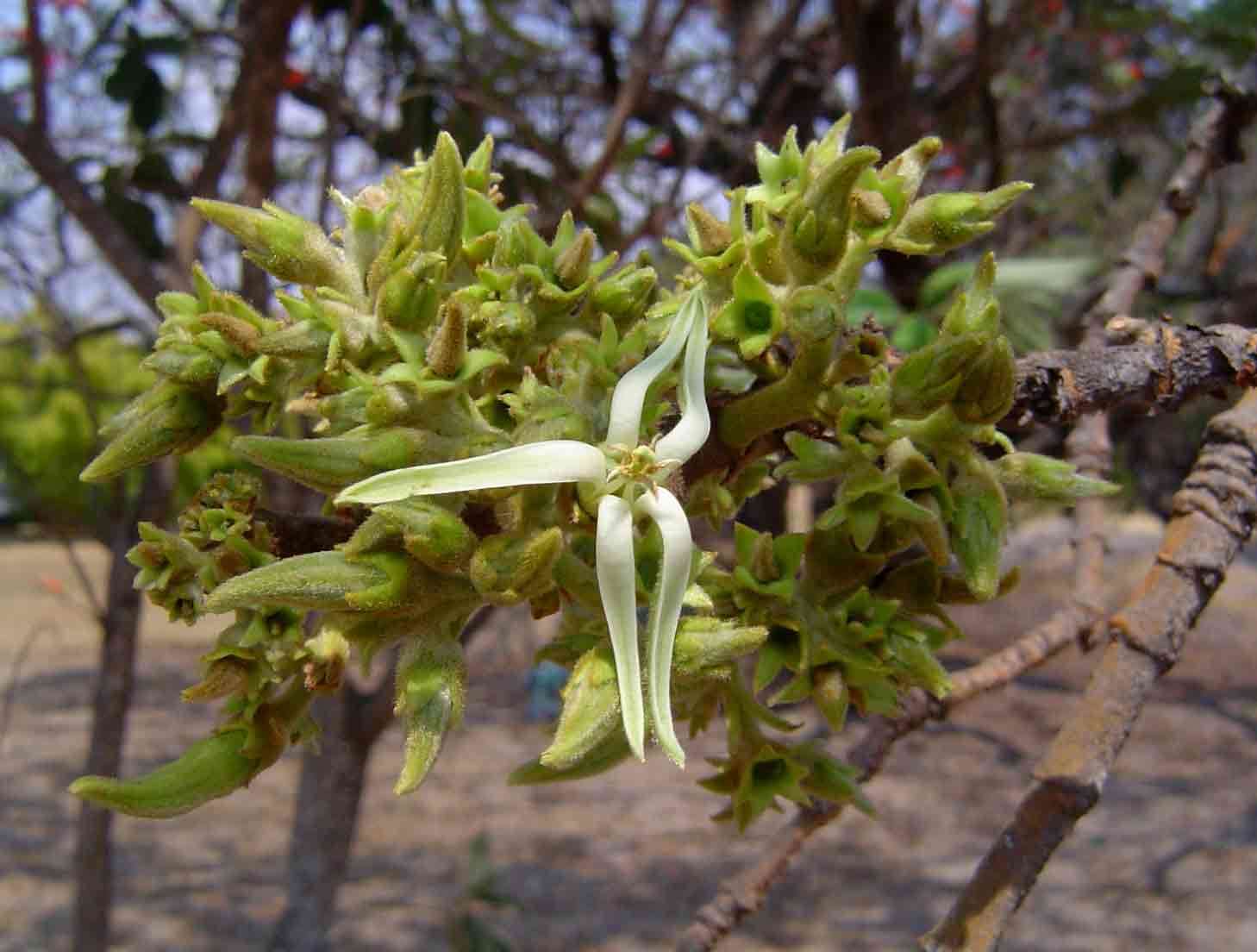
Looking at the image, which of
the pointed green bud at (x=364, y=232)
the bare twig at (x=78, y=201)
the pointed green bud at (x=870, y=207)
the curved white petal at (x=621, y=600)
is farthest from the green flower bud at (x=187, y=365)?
the bare twig at (x=78, y=201)

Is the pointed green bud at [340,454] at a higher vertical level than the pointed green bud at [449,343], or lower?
lower

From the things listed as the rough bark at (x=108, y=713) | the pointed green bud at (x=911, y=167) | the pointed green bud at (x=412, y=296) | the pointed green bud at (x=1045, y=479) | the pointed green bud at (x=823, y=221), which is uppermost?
the pointed green bud at (x=911, y=167)

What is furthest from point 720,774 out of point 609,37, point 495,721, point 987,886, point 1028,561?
→ point 1028,561

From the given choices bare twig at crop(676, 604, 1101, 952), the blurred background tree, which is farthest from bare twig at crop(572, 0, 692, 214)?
bare twig at crop(676, 604, 1101, 952)

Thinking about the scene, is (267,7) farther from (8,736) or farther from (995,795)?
(8,736)

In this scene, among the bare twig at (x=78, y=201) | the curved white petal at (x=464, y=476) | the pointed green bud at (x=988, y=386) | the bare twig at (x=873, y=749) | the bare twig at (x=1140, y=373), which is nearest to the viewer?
the curved white petal at (x=464, y=476)

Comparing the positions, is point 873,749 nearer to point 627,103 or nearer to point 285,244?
point 285,244

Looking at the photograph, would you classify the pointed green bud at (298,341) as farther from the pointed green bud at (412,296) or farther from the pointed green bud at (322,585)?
the pointed green bud at (322,585)

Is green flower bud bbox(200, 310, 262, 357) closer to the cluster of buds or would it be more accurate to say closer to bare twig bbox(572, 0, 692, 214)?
the cluster of buds
